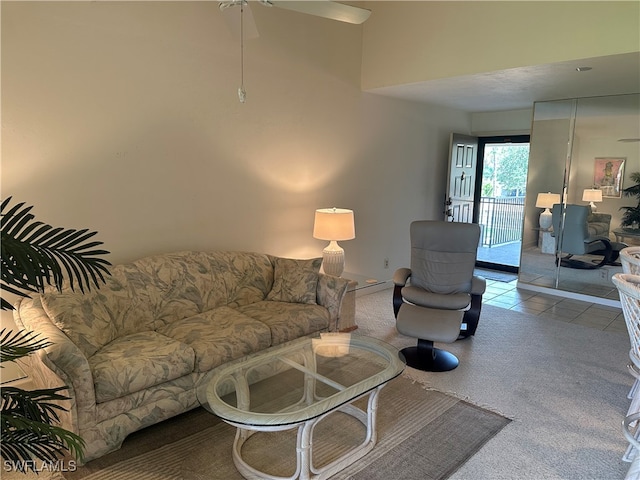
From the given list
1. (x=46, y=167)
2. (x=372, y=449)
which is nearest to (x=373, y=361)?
(x=372, y=449)

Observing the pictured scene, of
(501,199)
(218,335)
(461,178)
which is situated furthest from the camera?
(501,199)

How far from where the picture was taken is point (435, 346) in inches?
146

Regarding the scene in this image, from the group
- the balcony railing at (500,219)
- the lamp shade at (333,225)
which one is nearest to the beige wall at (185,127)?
the lamp shade at (333,225)

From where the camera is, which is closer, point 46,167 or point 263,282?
point 46,167

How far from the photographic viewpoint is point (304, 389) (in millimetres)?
2318

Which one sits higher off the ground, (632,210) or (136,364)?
(632,210)

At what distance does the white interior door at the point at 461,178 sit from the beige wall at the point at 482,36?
1.89m

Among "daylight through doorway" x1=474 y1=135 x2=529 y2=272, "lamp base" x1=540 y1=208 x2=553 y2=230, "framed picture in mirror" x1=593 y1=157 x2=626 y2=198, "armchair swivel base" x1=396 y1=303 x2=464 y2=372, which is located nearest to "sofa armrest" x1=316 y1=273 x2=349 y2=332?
"armchair swivel base" x1=396 y1=303 x2=464 y2=372

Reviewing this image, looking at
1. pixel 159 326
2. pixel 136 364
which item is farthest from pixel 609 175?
pixel 136 364

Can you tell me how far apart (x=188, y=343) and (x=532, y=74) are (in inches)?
148

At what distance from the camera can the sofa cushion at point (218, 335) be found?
2607mm

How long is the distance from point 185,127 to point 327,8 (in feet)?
5.29

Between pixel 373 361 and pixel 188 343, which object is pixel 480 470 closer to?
pixel 373 361

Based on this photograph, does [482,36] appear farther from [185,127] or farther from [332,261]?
[185,127]
